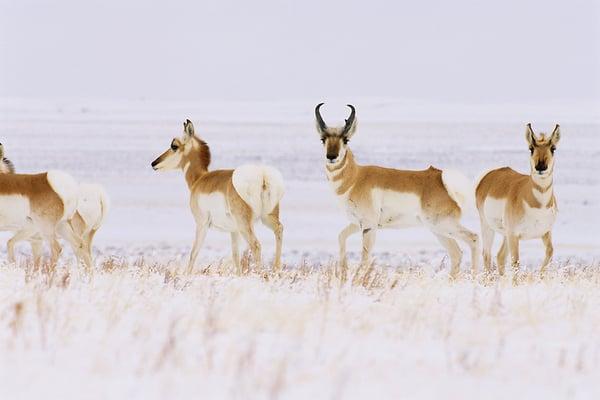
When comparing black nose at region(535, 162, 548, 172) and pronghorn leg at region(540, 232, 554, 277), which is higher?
black nose at region(535, 162, 548, 172)

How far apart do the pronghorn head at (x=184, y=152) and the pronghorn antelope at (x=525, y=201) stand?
114 inches

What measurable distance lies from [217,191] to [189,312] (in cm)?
415

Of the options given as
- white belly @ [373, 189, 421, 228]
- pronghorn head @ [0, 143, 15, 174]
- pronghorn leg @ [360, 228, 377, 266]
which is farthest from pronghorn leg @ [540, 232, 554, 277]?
pronghorn head @ [0, 143, 15, 174]

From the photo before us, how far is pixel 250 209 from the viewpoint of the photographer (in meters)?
10.3

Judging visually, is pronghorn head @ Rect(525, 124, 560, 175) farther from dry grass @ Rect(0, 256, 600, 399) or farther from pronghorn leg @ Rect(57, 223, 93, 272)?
pronghorn leg @ Rect(57, 223, 93, 272)

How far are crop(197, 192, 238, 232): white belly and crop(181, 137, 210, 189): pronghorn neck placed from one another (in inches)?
25.7

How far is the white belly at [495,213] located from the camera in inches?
385

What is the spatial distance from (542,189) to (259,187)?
259 cm

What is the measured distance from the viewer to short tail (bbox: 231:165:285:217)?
10.3 meters

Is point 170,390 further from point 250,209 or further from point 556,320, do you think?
point 250,209

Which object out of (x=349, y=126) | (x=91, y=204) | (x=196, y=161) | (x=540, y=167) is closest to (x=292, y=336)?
(x=540, y=167)

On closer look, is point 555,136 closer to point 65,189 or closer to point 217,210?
point 217,210

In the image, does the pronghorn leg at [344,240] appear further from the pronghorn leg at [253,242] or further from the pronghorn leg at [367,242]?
the pronghorn leg at [253,242]

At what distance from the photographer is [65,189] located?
998cm
